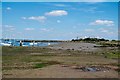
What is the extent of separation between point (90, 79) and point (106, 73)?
379 centimetres

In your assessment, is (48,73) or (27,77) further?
(48,73)

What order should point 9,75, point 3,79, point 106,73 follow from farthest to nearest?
point 106,73, point 9,75, point 3,79

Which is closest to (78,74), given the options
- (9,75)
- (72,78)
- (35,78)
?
(72,78)

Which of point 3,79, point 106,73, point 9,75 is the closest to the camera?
point 3,79

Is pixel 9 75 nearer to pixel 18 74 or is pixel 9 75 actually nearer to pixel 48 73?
pixel 18 74

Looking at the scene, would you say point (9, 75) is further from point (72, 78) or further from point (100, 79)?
point (100, 79)

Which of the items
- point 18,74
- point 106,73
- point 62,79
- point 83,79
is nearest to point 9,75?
point 18,74

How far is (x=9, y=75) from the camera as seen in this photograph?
79.4 feet

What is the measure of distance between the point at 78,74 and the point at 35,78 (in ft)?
14.0

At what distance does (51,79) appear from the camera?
2256 cm

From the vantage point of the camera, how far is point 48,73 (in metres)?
25.5

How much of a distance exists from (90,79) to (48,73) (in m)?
4.45

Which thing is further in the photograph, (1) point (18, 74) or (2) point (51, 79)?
(1) point (18, 74)

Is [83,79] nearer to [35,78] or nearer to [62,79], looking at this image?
[62,79]
